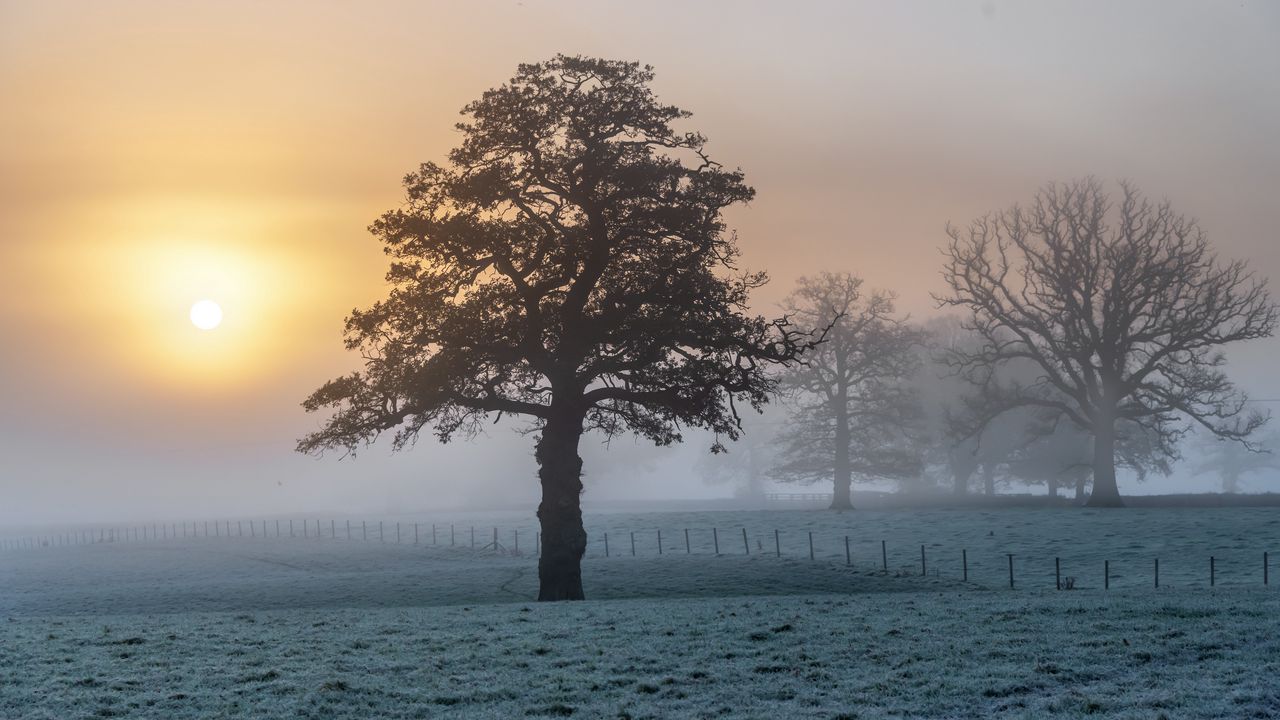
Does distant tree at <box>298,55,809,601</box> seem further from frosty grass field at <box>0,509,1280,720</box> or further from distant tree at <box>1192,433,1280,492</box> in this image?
distant tree at <box>1192,433,1280,492</box>

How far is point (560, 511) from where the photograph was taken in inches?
1471

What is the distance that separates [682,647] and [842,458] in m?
67.4

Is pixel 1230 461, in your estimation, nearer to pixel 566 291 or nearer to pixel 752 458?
pixel 752 458

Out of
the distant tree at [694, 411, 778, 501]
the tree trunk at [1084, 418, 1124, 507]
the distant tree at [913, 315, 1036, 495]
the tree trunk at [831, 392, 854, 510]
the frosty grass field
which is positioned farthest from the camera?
the distant tree at [694, 411, 778, 501]

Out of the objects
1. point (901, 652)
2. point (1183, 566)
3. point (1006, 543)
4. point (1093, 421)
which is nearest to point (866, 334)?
point (1093, 421)

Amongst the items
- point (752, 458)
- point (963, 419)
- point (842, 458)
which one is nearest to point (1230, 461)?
point (752, 458)

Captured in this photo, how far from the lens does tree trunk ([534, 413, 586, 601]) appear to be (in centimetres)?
3706

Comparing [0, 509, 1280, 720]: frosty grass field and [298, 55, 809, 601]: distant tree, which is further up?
[298, 55, 809, 601]: distant tree

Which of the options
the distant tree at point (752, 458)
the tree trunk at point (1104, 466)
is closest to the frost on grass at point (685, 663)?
the tree trunk at point (1104, 466)

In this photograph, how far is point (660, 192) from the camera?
37594 millimetres

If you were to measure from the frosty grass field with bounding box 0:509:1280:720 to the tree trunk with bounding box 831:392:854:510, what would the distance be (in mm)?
41680

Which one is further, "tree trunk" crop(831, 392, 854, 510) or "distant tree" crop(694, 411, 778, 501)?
"distant tree" crop(694, 411, 778, 501)

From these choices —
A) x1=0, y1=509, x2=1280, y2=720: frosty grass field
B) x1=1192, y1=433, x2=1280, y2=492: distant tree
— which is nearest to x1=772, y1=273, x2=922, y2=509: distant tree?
x1=0, y1=509, x2=1280, y2=720: frosty grass field

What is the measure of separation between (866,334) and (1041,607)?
198 feet
